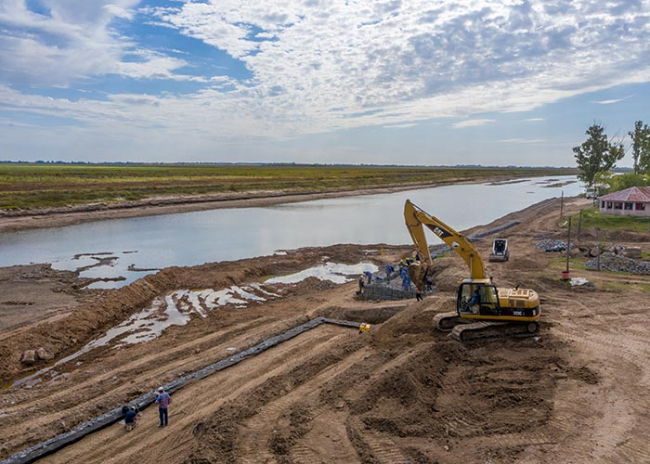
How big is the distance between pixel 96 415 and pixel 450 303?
39.6ft

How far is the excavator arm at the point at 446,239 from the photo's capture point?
48.8 ft

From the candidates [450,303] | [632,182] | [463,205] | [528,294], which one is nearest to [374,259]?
[450,303]

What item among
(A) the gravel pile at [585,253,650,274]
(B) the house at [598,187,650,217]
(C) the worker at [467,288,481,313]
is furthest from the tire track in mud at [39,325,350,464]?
(B) the house at [598,187,650,217]

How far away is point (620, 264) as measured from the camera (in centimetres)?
2506

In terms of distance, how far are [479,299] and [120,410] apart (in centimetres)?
1062

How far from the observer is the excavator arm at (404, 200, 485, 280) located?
14875 mm

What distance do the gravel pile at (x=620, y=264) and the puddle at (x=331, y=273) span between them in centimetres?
1251

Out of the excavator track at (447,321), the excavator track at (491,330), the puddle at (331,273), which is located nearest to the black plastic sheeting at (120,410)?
the excavator track at (447,321)

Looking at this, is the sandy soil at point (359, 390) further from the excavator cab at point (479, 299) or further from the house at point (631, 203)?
the house at point (631, 203)

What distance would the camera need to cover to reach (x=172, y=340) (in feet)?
56.8

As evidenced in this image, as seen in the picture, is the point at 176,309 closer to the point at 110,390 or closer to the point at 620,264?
the point at 110,390

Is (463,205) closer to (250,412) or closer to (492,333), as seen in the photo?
(492,333)

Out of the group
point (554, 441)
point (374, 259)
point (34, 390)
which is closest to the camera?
point (554, 441)

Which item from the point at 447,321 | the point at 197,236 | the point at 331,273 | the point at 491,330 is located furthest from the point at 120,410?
the point at 197,236
